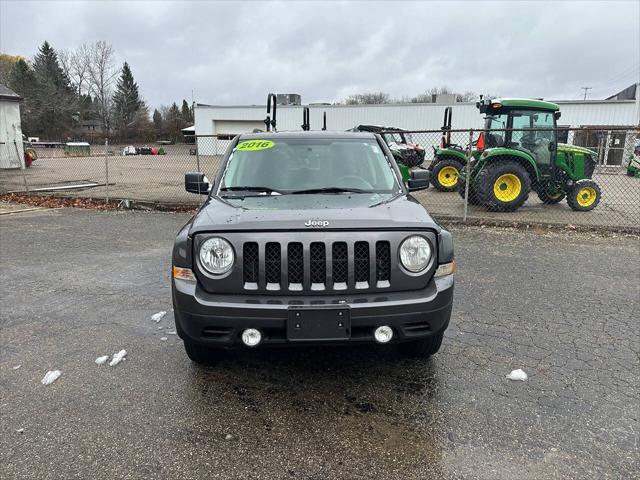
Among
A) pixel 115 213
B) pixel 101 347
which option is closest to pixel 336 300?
pixel 101 347

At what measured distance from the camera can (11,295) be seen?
506 cm

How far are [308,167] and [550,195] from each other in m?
9.77

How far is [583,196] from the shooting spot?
10.8m

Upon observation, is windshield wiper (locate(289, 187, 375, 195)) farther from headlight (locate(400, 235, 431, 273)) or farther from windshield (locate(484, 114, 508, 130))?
windshield (locate(484, 114, 508, 130))

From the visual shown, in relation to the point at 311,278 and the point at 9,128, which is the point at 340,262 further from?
the point at 9,128

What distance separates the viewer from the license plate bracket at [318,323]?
2664 millimetres

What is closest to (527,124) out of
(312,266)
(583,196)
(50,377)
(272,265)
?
(583,196)

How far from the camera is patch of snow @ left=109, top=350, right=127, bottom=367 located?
138 inches

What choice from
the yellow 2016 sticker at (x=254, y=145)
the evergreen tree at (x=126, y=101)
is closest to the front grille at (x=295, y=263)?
the yellow 2016 sticker at (x=254, y=145)

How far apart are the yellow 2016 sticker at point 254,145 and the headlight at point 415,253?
73.8 inches

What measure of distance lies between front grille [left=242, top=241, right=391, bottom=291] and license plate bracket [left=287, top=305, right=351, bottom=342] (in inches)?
5.6

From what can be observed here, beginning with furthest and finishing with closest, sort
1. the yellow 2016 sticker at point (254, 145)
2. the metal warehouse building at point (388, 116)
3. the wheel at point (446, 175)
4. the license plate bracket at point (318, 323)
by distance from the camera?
the metal warehouse building at point (388, 116) → the wheel at point (446, 175) → the yellow 2016 sticker at point (254, 145) → the license plate bracket at point (318, 323)

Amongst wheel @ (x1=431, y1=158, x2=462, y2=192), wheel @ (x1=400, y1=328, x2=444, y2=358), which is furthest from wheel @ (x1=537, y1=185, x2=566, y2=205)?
wheel @ (x1=400, y1=328, x2=444, y2=358)

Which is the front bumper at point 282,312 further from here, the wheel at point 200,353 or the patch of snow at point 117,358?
the patch of snow at point 117,358
